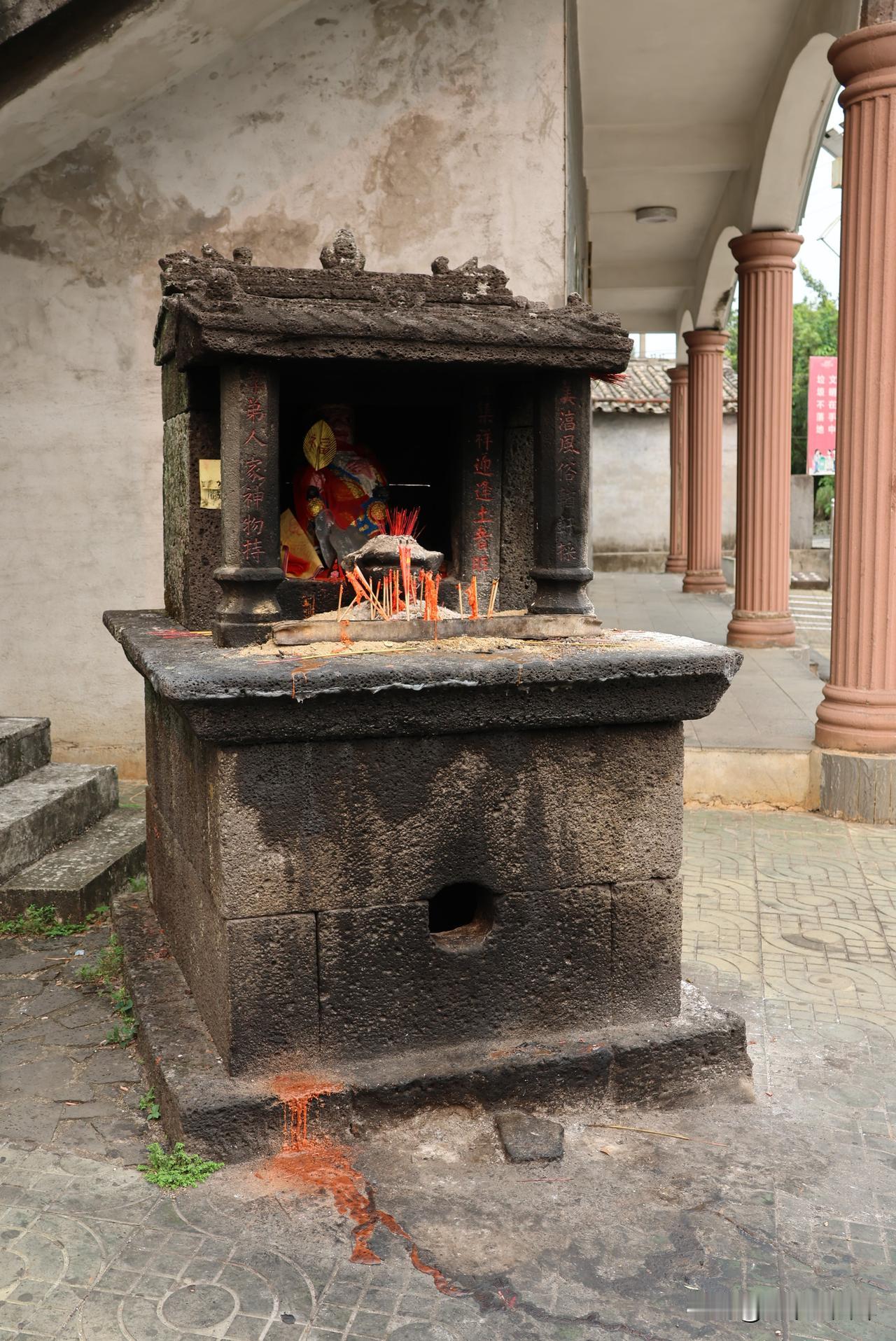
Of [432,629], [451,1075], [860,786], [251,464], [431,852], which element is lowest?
[451,1075]

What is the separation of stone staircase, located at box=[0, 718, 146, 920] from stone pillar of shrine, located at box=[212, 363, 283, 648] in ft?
6.92

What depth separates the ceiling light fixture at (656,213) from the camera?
13.9 meters

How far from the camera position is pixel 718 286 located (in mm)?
15406

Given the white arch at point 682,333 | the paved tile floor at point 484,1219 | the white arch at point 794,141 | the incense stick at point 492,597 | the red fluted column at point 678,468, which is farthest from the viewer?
the red fluted column at point 678,468

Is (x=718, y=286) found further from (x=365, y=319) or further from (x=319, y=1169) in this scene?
(x=319, y=1169)

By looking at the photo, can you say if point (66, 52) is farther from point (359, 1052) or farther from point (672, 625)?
point (672, 625)

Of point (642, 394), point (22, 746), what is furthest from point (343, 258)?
point (642, 394)

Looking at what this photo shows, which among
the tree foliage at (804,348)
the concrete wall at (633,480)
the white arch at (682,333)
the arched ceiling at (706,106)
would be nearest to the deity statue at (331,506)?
the arched ceiling at (706,106)

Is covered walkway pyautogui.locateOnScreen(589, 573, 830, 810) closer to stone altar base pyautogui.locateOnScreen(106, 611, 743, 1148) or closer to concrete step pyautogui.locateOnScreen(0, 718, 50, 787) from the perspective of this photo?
stone altar base pyautogui.locateOnScreen(106, 611, 743, 1148)

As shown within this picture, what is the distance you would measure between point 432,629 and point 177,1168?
1.75 meters

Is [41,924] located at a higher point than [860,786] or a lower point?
lower

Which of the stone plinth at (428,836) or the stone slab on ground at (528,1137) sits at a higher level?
the stone plinth at (428,836)

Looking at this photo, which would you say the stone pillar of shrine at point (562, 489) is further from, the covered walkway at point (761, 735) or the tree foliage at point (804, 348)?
the tree foliage at point (804, 348)

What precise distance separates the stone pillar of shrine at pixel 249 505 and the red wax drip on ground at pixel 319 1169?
1310mm
